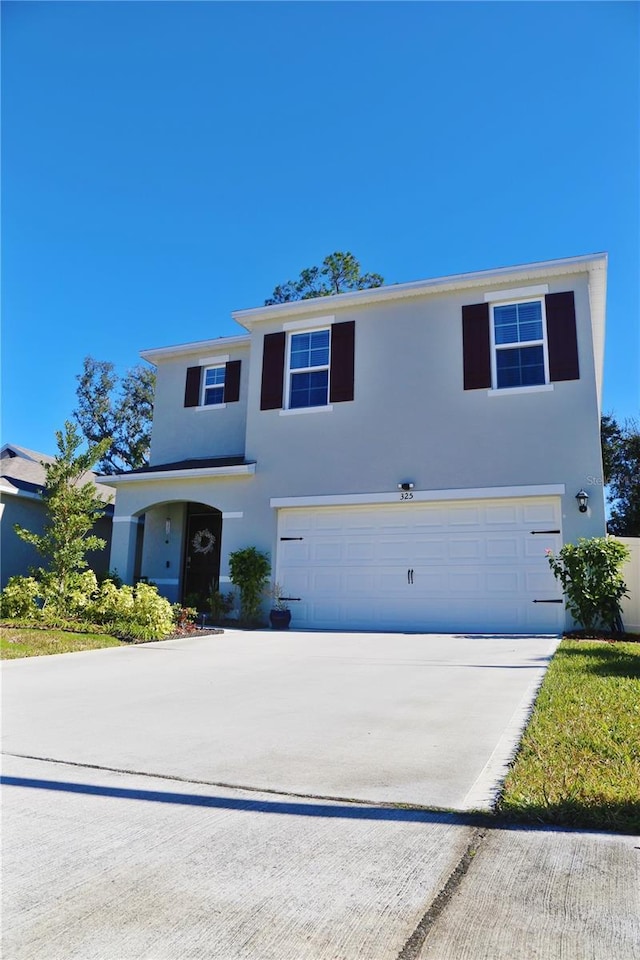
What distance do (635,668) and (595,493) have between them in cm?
511

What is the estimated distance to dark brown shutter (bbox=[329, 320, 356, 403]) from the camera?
12766 mm

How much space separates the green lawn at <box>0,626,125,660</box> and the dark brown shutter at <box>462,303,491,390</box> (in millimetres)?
7882

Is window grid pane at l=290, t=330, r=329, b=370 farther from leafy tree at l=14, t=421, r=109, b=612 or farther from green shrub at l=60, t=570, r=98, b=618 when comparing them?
green shrub at l=60, t=570, r=98, b=618

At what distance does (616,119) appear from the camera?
33.6 ft

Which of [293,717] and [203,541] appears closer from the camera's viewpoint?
[293,717]

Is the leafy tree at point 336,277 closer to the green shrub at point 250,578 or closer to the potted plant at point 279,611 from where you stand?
the green shrub at point 250,578

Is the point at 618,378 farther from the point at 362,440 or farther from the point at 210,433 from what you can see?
the point at 210,433

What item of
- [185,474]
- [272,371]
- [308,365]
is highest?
[308,365]

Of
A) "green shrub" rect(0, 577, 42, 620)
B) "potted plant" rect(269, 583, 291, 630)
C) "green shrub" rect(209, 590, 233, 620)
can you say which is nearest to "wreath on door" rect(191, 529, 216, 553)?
"green shrub" rect(209, 590, 233, 620)

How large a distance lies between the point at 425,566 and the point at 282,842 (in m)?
9.54

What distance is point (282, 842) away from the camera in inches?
89.4

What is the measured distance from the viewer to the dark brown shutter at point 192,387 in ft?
51.0

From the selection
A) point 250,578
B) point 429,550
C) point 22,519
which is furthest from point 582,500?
point 22,519

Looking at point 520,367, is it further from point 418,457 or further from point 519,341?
point 418,457
